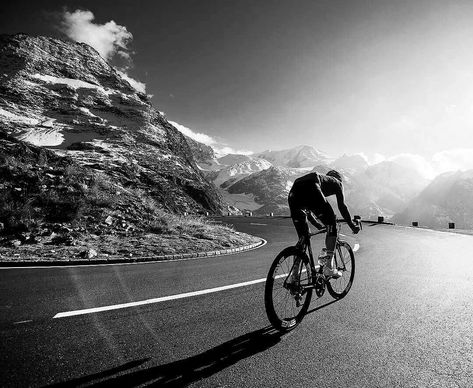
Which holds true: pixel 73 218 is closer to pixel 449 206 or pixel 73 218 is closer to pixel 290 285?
pixel 290 285

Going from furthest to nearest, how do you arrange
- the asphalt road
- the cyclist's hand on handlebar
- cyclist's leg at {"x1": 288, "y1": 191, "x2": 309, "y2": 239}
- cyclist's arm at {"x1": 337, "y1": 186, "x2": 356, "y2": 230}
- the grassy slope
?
1. the grassy slope
2. the cyclist's hand on handlebar
3. cyclist's arm at {"x1": 337, "y1": 186, "x2": 356, "y2": 230}
4. cyclist's leg at {"x1": 288, "y1": 191, "x2": 309, "y2": 239}
5. the asphalt road

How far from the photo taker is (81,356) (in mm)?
2809

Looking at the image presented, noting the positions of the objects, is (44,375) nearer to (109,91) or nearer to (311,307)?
(311,307)

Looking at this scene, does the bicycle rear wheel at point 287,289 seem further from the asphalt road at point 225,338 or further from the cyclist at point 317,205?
the cyclist at point 317,205

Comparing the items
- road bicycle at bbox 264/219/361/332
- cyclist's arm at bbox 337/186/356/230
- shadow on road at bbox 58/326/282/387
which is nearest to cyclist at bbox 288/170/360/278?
cyclist's arm at bbox 337/186/356/230

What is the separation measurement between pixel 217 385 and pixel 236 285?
3169 mm

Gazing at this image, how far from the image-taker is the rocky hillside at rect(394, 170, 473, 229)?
175000 millimetres

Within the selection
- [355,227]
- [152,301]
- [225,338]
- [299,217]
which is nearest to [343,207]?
[355,227]

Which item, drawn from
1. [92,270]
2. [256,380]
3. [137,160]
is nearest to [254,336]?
[256,380]

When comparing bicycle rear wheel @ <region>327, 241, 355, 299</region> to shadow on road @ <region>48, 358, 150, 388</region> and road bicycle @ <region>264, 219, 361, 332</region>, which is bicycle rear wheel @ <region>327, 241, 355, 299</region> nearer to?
road bicycle @ <region>264, 219, 361, 332</region>

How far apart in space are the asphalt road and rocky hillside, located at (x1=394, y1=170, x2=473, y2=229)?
19680 cm

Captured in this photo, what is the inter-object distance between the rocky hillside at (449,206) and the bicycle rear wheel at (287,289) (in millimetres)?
197632

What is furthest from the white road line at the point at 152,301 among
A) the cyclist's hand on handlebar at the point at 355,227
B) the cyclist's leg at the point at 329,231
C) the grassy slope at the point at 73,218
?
the grassy slope at the point at 73,218

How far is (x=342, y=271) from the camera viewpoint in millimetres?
5176
